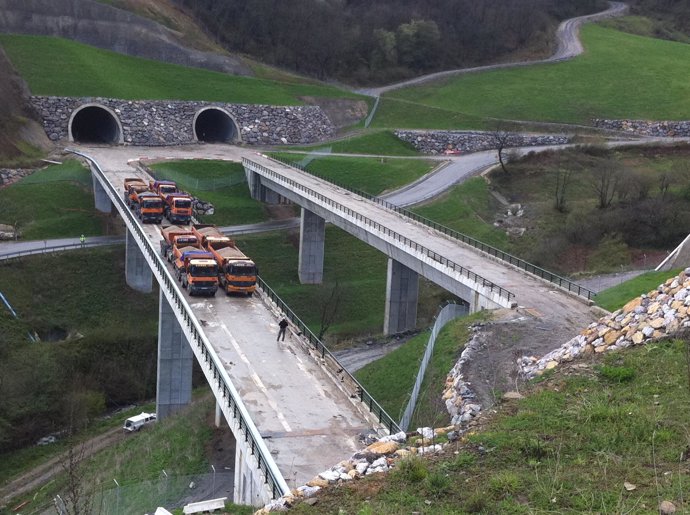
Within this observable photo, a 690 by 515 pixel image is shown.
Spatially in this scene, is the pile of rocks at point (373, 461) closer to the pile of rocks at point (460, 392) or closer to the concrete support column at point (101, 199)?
the pile of rocks at point (460, 392)

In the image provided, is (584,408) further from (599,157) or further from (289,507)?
(599,157)

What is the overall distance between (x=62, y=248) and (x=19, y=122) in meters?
22.4

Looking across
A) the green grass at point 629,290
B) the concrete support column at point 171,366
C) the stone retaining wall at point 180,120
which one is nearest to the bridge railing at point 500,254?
the green grass at point 629,290

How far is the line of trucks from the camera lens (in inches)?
1670

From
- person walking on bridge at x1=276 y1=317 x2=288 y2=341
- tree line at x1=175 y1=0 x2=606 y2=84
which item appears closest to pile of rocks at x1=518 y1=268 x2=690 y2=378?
person walking on bridge at x1=276 y1=317 x2=288 y2=341

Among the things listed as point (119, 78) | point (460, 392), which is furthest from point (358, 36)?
point (460, 392)

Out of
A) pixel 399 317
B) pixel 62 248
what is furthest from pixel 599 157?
pixel 62 248

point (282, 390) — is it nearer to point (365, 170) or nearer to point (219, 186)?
point (219, 186)

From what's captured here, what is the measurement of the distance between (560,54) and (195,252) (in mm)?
90741

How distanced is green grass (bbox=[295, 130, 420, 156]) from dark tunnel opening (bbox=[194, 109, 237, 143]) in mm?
9524

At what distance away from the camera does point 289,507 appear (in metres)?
17.0

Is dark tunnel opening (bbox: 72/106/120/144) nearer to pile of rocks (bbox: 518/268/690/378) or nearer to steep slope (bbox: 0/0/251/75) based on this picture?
steep slope (bbox: 0/0/251/75)

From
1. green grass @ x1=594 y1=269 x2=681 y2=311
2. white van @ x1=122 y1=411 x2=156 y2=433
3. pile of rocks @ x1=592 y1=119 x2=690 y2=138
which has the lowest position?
white van @ x1=122 y1=411 x2=156 y2=433

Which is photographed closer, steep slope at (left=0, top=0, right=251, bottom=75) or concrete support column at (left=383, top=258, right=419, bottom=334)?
concrete support column at (left=383, top=258, right=419, bottom=334)
